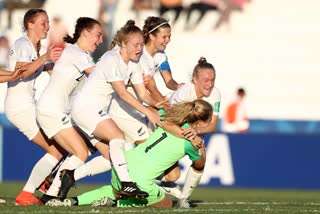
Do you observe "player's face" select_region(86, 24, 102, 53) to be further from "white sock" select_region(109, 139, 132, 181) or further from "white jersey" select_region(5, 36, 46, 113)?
"white sock" select_region(109, 139, 132, 181)

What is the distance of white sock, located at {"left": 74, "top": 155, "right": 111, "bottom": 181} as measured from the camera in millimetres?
13258

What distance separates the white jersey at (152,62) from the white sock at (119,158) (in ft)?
5.00

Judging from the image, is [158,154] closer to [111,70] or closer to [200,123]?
[200,123]

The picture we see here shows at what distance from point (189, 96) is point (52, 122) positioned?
1642 mm

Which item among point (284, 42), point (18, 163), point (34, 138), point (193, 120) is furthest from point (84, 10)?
point (193, 120)

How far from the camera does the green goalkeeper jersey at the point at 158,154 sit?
1225 cm

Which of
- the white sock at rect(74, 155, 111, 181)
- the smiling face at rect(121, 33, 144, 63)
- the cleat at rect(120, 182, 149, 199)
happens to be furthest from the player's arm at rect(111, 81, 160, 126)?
the white sock at rect(74, 155, 111, 181)

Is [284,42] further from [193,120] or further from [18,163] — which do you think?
[193,120]

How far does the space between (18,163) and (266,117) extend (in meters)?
8.54

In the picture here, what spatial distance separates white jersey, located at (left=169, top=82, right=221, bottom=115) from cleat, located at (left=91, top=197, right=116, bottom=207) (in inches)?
55.5

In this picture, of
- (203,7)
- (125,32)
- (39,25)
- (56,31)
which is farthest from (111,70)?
(203,7)

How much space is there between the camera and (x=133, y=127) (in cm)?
1418

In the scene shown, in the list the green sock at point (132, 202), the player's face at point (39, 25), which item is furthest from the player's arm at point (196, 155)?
the player's face at point (39, 25)

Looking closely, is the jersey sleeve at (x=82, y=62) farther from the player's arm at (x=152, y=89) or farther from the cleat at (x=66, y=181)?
the cleat at (x=66, y=181)
